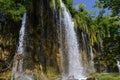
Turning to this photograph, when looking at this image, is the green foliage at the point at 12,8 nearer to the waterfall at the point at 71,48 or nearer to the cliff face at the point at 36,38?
the cliff face at the point at 36,38

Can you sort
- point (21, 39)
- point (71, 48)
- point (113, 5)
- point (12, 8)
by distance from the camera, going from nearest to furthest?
point (113, 5), point (12, 8), point (21, 39), point (71, 48)

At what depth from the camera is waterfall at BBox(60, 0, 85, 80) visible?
21.9m

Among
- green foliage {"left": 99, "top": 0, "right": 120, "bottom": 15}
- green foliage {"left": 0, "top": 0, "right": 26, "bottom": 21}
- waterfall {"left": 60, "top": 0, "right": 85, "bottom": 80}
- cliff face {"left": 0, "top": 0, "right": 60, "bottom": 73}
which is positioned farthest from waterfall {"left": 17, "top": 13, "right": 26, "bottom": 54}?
green foliage {"left": 99, "top": 0, "right": 120, "bottom": 15}

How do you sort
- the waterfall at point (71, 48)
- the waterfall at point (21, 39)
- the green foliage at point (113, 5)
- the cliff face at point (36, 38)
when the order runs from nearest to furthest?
the green foliage at point (113, 5) → the cliff face at point (36, 38) → the waterfall at point (21, 39) → the waterfall at point (71, 48)

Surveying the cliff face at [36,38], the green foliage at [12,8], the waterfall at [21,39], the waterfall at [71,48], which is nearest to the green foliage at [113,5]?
the green foliage at [12,8]

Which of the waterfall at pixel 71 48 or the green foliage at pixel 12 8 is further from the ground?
the green foliage at pixel 12 8

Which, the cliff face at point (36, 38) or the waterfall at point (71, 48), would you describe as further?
the waterfall at point (71, 48)

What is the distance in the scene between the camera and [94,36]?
27.9 metres

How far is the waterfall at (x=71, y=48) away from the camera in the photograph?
21.9 m

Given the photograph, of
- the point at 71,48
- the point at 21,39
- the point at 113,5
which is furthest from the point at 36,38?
the point at 113,5

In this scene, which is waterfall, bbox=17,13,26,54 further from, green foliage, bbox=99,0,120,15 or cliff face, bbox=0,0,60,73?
green foliage, bbox=99,0,120,15

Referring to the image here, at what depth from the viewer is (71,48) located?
22719 millimetres

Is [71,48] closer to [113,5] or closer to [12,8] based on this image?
[12,8]

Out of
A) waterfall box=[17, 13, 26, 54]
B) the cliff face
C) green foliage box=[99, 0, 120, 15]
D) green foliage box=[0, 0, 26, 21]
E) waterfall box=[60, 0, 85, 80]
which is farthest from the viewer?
waterfall box=[60, 0, 85, 80]
